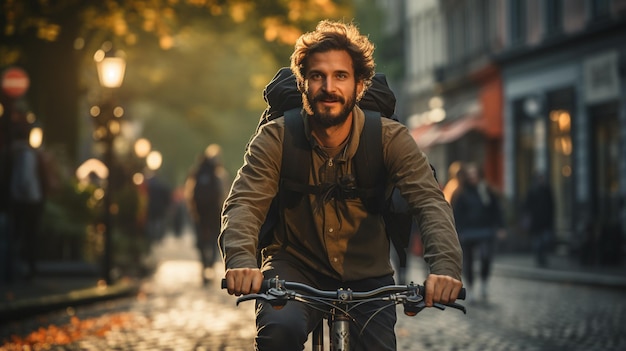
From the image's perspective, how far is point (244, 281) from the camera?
14.7 ft

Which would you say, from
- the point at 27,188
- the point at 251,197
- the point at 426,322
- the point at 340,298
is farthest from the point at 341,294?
the point at 27,188

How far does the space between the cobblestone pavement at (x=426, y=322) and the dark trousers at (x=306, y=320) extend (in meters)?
5.34

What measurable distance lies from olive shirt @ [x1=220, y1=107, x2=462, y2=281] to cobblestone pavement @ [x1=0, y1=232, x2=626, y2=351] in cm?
538

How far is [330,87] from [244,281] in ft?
2.73

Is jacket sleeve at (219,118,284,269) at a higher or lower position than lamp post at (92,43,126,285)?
lower

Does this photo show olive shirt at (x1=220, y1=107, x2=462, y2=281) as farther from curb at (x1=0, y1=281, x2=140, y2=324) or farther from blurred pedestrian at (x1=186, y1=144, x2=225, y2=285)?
blurred pedestrian at (x1=186, y1=144, x2=225, y2=285)

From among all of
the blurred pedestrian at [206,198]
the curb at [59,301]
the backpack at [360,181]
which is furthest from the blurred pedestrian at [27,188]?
the backpack at [360,181]

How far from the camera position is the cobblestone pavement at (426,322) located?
1108 cm

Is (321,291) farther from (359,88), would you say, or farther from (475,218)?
(475,218)

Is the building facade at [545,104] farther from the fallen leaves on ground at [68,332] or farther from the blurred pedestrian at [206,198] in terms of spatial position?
the fallen leaves on ground at [68,332]

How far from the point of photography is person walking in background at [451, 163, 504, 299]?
53.1 ft

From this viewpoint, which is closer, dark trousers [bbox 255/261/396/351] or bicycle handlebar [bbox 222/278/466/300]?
bicycle handlebar [bbox 222/278/466/300]

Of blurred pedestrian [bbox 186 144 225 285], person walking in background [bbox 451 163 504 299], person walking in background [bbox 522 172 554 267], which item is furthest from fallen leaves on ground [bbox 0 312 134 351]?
person walking in background [bbox 522 172 554 267]

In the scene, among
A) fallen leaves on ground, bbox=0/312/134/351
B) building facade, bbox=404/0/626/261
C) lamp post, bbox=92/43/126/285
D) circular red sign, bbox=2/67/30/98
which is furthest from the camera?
building facade, bbox=404/0/626/261
